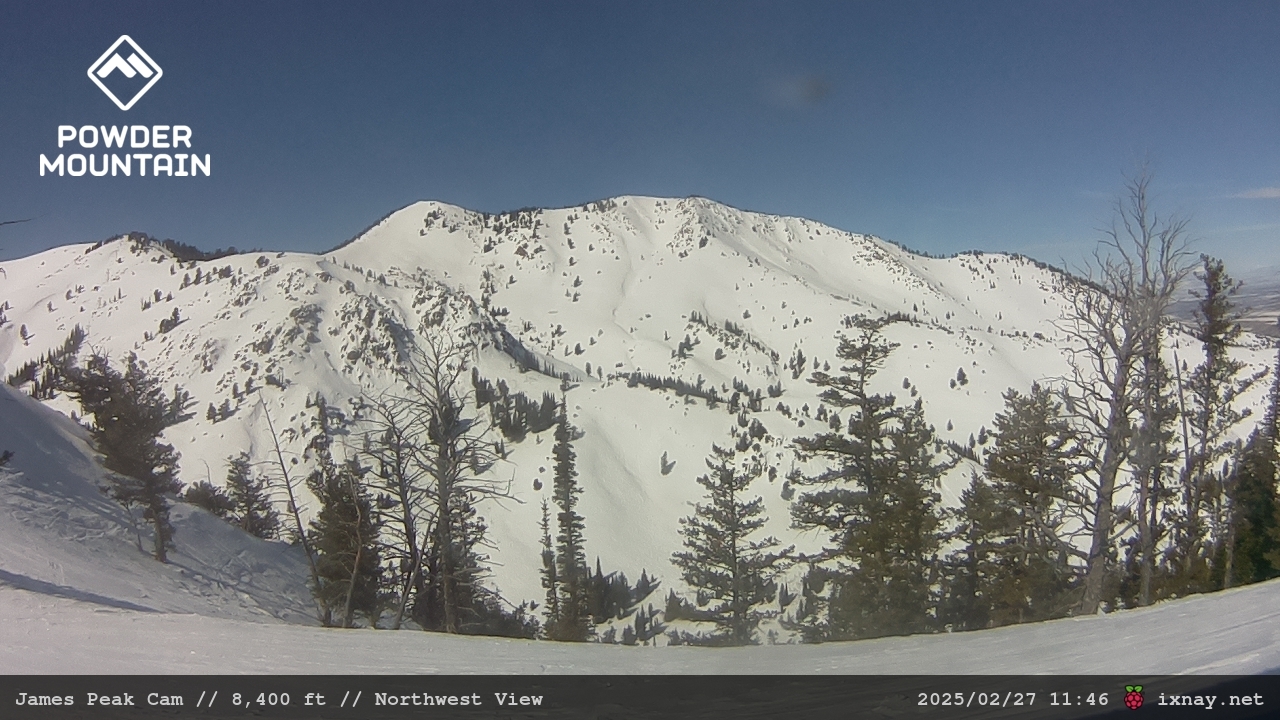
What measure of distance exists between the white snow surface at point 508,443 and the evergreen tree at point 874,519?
4496 mm

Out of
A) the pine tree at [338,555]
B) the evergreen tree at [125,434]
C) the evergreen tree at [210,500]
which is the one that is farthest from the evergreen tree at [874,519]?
the evergreen tree at [210,500]

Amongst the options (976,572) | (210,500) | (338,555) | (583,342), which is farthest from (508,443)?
(583,342)

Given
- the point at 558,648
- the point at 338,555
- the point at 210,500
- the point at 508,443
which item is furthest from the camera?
the point at 508,443

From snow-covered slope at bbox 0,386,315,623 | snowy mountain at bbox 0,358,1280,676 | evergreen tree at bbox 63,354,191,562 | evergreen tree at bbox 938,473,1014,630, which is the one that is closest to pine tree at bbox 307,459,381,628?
snow-covered slope at bbox 0,386,315,623

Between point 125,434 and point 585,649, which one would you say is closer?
point 585,649

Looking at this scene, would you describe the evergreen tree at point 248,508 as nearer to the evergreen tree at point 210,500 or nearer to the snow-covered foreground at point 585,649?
the evergreen tree at point 210,500

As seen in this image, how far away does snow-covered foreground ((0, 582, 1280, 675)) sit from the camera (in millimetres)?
4719

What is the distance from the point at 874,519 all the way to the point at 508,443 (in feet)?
169

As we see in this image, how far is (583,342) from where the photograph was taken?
449 feet

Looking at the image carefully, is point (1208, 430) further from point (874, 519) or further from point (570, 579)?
point (570, 579)
